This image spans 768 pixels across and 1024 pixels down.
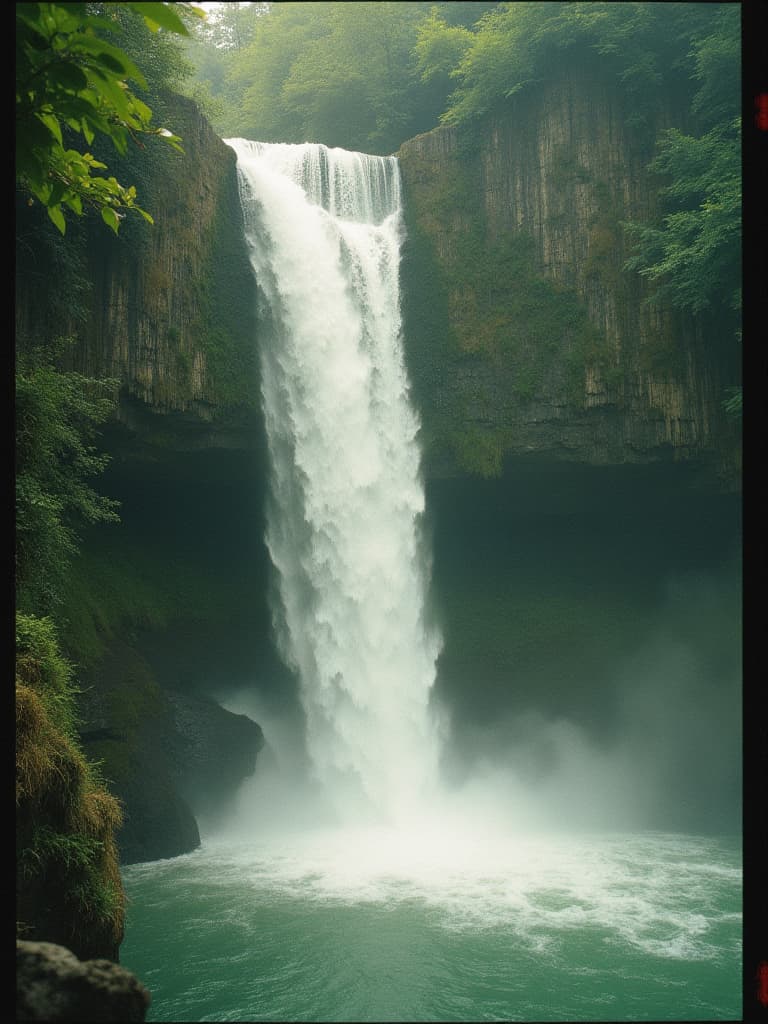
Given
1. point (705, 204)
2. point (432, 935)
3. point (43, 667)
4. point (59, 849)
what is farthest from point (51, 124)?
point (705, 204)

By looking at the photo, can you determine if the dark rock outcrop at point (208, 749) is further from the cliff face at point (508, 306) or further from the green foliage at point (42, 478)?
the cliff face at point (508, 306)

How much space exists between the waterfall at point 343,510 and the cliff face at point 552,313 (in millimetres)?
1344

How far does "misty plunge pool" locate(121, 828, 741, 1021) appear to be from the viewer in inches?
268

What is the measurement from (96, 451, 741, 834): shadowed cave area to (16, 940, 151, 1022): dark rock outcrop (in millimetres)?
13578

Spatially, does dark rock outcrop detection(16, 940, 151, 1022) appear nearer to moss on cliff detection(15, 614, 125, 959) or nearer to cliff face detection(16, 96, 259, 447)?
moss on cliff detection(15, 614, 125, 959)

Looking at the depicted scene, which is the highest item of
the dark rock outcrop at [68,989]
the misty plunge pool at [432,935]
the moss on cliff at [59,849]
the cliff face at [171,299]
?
the cliff face at [171,299]

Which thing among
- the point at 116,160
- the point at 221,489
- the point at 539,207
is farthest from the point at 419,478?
the point at 116,160

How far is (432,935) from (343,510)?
8700mm

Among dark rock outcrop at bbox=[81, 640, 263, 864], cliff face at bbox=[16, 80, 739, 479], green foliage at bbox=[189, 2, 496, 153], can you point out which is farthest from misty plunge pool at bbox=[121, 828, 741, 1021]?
green foliage at bbox=[189, 2, 496, 153]

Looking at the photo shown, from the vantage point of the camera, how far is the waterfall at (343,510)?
1535 centimetres

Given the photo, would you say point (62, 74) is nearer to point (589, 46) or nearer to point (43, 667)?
point (43, 667)
